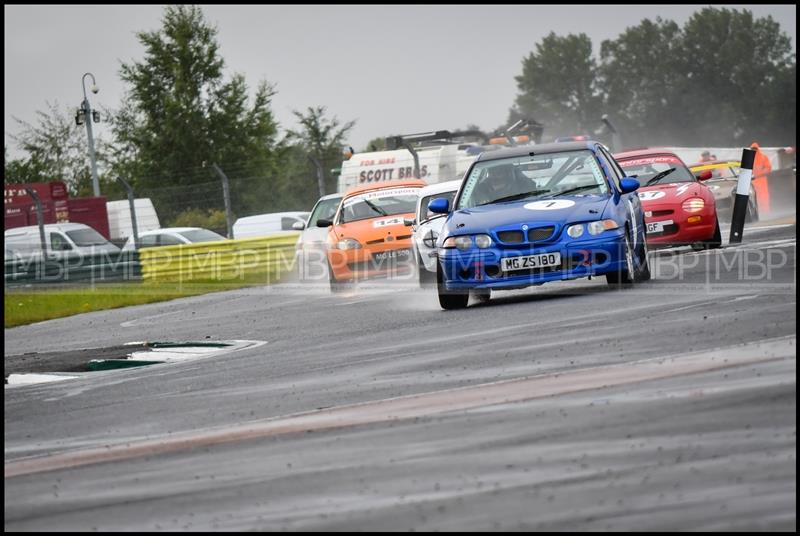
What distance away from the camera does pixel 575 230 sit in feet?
40.9

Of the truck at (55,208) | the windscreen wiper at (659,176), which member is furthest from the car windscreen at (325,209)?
the truck at (55,208)

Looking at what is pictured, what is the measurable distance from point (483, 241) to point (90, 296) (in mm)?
14993

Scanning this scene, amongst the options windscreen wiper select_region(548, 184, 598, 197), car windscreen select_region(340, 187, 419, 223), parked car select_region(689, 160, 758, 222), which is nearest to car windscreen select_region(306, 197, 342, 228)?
car windscreen select_region(340, 187, 419, 223)

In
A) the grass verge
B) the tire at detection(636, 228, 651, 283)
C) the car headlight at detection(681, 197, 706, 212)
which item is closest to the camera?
the tire at detection(636, 228, 651, 283)

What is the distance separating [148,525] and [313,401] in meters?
2.88

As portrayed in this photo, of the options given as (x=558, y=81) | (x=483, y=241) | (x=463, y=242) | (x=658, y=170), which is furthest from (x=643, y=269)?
(x=558, y=81)

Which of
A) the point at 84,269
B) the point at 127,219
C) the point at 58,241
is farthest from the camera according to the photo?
the point at 127,219

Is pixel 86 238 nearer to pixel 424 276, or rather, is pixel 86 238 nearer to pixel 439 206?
pixel 424 276

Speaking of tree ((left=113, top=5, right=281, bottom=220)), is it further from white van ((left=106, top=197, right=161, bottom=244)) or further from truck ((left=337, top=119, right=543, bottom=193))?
truck ((left=337, top=119, right=543, bottom=193))

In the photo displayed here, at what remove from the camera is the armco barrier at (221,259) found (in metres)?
27.9

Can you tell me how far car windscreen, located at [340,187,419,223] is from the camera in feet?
66.6

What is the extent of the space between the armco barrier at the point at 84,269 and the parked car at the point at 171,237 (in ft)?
8.03

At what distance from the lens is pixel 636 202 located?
13.9m

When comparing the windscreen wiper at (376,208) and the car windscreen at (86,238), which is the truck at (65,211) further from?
the windscreen wiper at (376,208)
